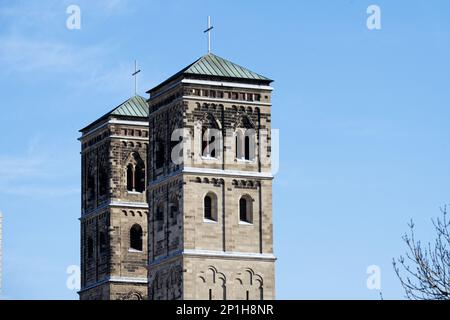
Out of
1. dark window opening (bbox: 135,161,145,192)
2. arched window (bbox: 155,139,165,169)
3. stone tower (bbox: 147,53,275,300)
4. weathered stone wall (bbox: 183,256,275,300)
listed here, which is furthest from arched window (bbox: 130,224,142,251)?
weathered stone wall (bbox: 183,256,275,300)

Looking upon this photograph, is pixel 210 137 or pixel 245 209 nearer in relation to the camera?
pixel 210 137

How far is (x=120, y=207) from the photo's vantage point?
99.3 m

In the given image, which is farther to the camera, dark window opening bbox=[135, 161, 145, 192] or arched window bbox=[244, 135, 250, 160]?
dark window opening bbox=[135, 161, 145, 192]

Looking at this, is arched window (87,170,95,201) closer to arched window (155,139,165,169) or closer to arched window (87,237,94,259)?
arched window (87,237,94,259)

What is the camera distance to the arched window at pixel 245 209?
89.7m

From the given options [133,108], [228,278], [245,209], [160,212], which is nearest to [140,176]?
[133,108]

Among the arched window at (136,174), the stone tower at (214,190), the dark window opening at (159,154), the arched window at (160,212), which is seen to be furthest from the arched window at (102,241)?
the dark window opening at (159,154)

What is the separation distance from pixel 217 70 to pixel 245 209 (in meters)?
7.13

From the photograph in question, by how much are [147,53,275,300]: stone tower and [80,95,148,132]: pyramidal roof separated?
8.98 metres

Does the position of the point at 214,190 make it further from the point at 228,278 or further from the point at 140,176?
the point at 140,176

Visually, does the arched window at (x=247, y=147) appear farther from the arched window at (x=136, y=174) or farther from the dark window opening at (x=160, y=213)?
the arched window at (x=136, y=174)

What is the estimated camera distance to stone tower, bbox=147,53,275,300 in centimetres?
8781
